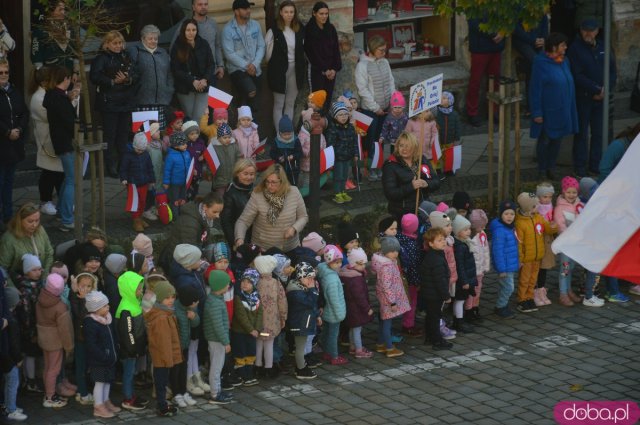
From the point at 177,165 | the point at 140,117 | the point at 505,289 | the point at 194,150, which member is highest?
the point at 140,117

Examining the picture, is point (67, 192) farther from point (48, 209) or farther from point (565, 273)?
point (565, 273)

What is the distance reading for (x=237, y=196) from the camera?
15.3 m

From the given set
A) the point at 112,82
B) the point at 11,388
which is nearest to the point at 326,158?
the point at 112,82

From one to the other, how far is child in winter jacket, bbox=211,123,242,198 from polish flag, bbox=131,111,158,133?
3.10ft

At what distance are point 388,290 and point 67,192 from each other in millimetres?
3966

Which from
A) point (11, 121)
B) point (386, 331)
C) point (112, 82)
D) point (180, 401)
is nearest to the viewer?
point (180, 401)

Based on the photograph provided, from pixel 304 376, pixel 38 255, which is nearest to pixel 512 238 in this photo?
pixel 304 376

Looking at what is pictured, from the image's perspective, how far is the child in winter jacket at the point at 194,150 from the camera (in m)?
16.9

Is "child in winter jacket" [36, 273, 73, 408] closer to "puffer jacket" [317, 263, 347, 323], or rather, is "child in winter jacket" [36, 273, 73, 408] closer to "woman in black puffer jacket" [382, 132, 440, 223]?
"puffer jacket" [317, 263, 347, 323]

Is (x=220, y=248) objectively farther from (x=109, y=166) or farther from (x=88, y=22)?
(x=109, y=166)

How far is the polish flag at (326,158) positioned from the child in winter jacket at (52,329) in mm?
4912

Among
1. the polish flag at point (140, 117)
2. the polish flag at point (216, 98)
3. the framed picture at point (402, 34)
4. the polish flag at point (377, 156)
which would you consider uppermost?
the framed picture at point (402, 34)

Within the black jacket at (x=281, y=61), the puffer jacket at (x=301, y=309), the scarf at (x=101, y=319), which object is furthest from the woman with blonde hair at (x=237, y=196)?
the black jacket at (x=281, y=61)

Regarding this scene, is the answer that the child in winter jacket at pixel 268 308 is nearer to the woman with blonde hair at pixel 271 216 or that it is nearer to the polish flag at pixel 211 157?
the woman with blonde hair at pixel 271 216
